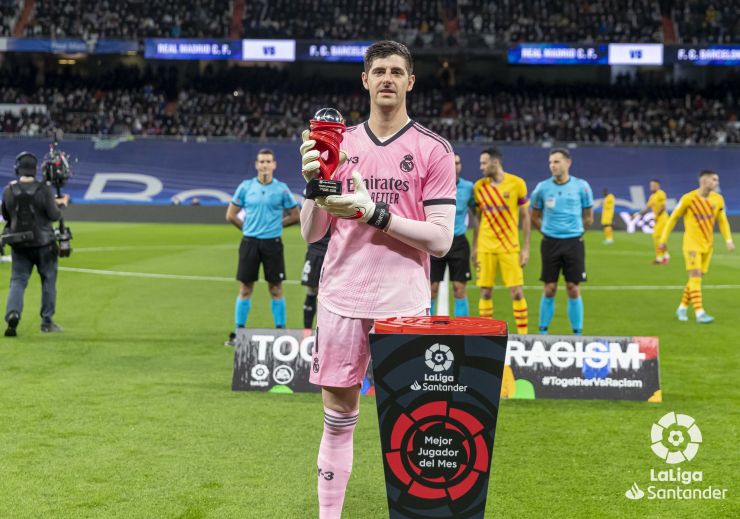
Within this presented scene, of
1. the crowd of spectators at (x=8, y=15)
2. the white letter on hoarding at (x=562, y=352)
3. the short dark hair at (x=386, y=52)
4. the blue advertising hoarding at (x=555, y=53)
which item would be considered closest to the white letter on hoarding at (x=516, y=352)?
the white letter on hoarding at (x=562, y=352)

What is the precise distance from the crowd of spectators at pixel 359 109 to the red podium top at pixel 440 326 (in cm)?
3844

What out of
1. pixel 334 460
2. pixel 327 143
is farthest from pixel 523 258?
pixel 327 143

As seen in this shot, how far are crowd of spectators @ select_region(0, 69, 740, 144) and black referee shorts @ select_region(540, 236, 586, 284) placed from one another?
3082cm

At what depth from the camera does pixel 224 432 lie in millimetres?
7293

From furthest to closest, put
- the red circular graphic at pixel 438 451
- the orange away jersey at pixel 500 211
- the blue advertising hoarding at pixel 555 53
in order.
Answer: the blue advertising hoarding at pixel 555 53 → the orange away jersey at pixel 500 211 → the red circular graphic at pixel 438 451

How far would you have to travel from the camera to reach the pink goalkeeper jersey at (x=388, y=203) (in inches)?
175

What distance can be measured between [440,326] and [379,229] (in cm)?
58

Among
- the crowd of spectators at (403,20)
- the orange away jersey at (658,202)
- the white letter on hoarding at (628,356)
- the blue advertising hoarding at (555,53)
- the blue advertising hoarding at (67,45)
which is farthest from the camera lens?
the crowd of spectators at (403,20)

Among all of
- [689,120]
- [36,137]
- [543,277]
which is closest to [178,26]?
[36,137]

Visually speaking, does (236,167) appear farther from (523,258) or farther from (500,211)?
(523,258)

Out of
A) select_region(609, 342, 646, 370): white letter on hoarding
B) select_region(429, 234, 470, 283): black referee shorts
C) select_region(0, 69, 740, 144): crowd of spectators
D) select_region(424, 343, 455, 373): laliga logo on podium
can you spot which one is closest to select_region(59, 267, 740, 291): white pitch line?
select_region(429, 234, 470, 283): black referee shorts

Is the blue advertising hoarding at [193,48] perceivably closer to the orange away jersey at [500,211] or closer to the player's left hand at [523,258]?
the orange away jersey at [500,211]

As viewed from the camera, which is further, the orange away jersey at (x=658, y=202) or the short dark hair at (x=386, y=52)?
the orange away jersey at (x=658, y=202)

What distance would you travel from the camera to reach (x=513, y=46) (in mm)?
45031
